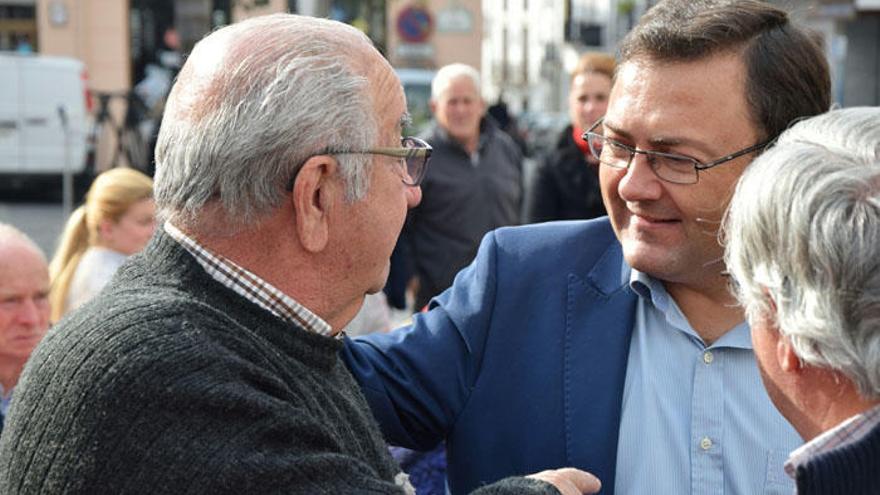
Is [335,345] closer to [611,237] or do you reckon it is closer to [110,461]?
[110,461]

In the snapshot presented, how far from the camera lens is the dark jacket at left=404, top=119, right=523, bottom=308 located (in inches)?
271

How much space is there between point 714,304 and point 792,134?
633mm

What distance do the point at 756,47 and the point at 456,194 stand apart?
183 inches

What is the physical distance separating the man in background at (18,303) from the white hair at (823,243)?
2.81 m

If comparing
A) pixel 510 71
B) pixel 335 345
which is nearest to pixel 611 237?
pixel 335 345

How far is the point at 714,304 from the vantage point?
7.51 feet

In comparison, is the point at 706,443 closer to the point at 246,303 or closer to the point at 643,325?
the point at 643,325

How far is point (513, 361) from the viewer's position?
2.31m

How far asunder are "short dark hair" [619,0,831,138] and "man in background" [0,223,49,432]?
7.72ft

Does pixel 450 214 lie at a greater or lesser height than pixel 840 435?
lesser

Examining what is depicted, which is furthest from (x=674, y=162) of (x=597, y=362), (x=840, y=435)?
(x=840, y=435)

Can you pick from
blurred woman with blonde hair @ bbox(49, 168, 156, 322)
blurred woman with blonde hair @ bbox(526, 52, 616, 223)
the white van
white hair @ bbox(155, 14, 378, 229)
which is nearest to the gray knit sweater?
white hair @ bbox(155, 14, 378, 229)

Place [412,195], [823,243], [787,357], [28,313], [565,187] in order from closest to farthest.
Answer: [823,243], [787,357], [412,195], [28,313], [565,187]

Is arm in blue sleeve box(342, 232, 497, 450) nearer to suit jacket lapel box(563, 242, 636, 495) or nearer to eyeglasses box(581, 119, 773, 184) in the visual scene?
suit jacket lapel box(563, 242, 636, 495)
